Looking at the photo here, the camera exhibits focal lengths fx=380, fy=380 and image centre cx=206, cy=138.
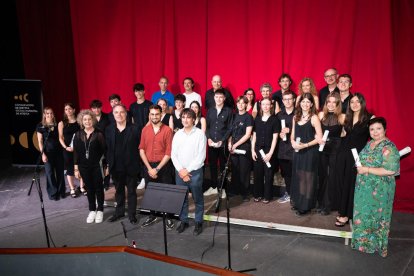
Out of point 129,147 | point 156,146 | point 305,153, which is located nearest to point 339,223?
point 305,153

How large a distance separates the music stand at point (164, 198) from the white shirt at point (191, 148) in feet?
2.59

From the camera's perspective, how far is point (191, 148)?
14.0 feet

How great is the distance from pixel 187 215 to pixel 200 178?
57 centimetres

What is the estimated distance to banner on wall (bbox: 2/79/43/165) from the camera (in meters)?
7.46

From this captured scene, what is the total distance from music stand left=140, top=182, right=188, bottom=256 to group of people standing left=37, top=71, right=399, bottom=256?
2.19ft

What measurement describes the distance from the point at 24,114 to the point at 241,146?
4.82 meters

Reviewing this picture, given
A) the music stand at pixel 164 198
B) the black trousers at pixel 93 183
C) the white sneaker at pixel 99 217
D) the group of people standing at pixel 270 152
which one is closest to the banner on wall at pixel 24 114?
the group of people standing at pixel 270 152

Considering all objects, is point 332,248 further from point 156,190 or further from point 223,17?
point 223,17

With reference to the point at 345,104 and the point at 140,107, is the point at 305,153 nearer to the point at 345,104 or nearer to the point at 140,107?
the point at 345,104

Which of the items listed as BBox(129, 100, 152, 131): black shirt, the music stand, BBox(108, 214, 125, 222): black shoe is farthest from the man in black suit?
BBox(129, 100, 152, 131): black shirt

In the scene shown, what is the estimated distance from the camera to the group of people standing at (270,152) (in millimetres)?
3850

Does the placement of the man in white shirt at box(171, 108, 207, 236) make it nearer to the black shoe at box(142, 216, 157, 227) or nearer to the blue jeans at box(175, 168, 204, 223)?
the blue jeans at box(175, 168, 204, 223)

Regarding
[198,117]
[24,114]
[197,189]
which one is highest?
[198,117]

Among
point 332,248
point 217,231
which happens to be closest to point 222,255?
point 217,231
